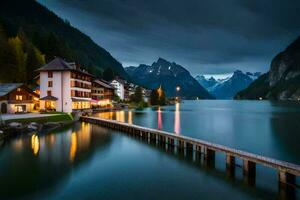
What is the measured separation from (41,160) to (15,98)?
41.3 metres

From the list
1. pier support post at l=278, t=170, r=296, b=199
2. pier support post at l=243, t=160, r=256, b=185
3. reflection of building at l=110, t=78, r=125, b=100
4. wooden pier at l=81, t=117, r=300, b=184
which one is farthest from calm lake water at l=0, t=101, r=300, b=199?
reflection of building at l=110, t=78, r=125, b=100

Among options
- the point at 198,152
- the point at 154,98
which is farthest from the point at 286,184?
the point at 154,98

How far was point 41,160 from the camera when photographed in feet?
90.4

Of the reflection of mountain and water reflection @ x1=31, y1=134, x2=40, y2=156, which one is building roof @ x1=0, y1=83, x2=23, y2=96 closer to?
water reflection @ x1=31, y1=134, x2=40, y2=156

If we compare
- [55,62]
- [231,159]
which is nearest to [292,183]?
[231,159]

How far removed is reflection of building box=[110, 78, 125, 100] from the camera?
153 m

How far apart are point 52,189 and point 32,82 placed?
77885mm

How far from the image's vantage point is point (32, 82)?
87938 millimetres

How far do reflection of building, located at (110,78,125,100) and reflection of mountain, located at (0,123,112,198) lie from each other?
110m

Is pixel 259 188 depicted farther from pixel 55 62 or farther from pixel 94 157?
pixel 55 62

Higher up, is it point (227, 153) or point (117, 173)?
point (227, 153)

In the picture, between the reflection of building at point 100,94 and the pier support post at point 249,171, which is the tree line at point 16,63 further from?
the pier support post at point 249,171

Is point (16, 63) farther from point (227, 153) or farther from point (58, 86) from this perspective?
point (227, 153)

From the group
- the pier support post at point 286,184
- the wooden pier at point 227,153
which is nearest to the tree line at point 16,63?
the wooden pier at point 227,153
